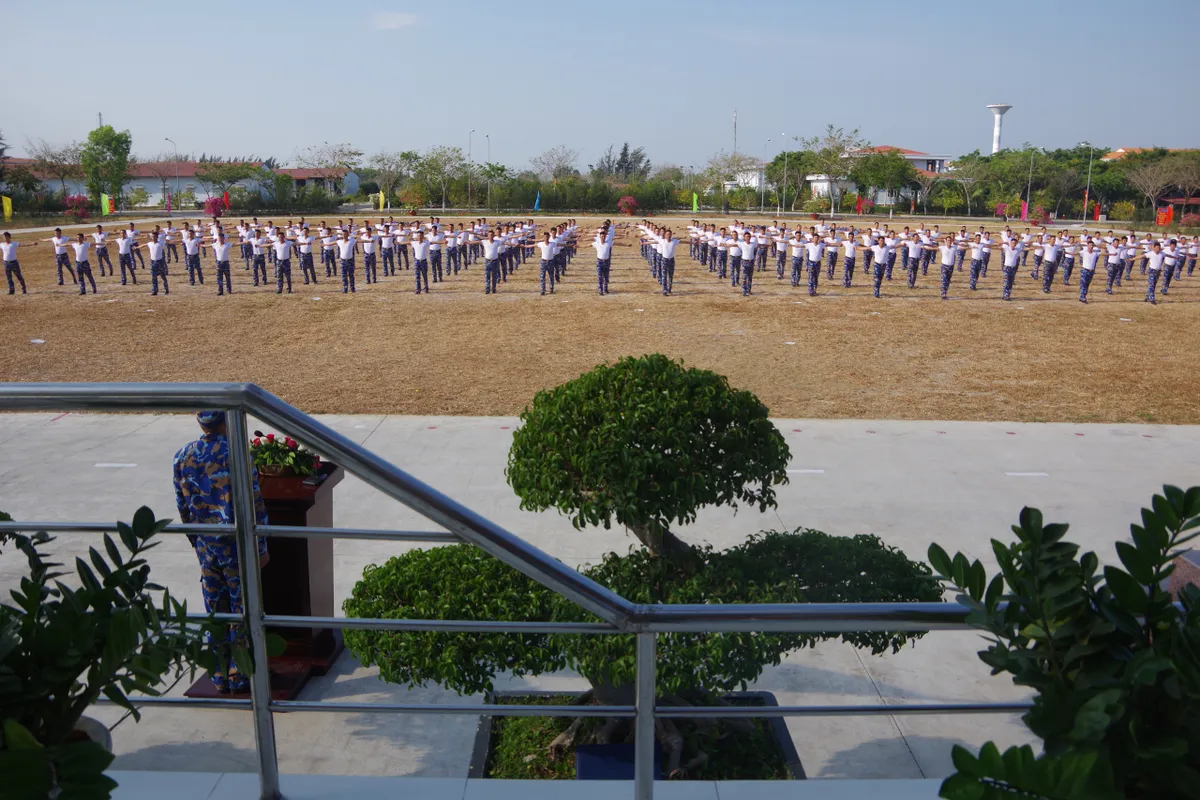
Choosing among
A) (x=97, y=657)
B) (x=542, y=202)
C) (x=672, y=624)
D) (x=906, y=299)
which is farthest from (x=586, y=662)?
(x=542, y=202)

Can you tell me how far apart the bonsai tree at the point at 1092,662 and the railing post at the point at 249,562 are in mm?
1218

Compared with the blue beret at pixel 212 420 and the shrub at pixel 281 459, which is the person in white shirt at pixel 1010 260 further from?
the blue beret at pixel 212 420

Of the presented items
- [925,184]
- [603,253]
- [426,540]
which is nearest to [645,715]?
[426,540]

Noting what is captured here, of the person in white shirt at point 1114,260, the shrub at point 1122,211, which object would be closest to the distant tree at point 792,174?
the shrub at point 1122,211

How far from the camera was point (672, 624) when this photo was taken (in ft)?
5.47

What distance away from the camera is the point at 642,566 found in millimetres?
3555

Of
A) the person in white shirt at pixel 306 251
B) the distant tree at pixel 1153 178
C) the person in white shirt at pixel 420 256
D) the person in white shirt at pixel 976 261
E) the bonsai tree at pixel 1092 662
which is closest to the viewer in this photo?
the bonsai tree at pixel 1092 662

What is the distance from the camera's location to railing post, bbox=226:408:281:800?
5.92ft

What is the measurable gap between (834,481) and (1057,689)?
242 inches

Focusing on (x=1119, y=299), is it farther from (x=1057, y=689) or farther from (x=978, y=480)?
(x=1057, y=689)

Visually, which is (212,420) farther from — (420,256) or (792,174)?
(792,174)

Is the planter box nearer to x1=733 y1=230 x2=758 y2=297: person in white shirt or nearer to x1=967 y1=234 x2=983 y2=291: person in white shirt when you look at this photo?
x1=733 y1=230 x2=758 y2=297: person in white shirt

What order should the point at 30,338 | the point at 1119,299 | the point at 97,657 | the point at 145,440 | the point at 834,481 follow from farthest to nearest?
the point at 1119,299, the point at 30,338, the point at 145,440, the point at 834,481, the point at 97,657

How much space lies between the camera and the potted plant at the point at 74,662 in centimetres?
123
